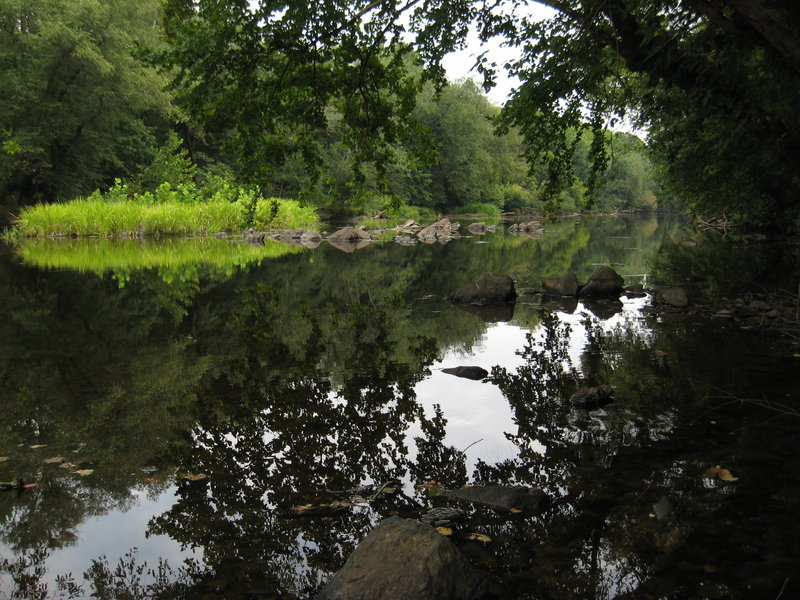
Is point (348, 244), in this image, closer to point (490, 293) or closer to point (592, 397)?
point (490, 293)

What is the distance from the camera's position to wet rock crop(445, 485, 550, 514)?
407cm

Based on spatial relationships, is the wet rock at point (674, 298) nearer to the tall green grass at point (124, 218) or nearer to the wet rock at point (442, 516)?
the wet rock at point (442, 516)

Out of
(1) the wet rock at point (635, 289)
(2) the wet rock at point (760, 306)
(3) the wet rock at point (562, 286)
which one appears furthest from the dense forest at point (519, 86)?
(3) the wet rock at point (562, 286)

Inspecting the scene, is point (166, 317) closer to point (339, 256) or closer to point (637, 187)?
point (339, 256)

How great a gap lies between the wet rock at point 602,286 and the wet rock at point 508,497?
10495 mm

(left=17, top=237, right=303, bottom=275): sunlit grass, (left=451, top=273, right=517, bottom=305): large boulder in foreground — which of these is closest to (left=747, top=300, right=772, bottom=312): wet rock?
(left=451, top=273, right=517, bottom=305): large boulder in foreground

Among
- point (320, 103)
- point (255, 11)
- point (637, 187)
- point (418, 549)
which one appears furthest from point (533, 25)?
point (637, 187)

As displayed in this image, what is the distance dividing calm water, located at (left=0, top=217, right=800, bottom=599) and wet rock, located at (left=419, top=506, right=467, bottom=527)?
0.09 m

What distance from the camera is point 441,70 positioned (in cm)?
952

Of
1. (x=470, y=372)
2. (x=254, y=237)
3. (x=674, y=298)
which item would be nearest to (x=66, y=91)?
(x=254, y=237)

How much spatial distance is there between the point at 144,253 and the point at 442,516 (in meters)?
22.0

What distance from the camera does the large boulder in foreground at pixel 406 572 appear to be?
2.93 meters

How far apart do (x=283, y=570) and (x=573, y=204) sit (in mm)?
96143

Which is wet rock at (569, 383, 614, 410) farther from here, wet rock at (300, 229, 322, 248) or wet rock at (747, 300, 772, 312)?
wet rock at (300, 229, 322, 248)
